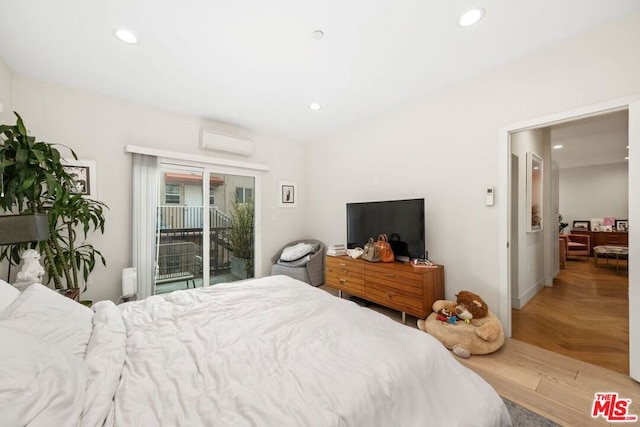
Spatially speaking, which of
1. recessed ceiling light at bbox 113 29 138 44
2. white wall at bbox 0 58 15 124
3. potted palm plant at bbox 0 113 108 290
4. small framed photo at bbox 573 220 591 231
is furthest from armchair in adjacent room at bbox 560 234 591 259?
white wall at bbox 0 58 15 124

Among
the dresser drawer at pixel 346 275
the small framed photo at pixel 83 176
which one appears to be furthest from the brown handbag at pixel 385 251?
the small framed photo at pixel 83 176

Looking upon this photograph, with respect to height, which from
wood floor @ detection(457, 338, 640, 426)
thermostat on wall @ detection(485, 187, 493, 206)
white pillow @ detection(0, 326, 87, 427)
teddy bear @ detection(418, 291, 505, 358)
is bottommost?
wood floor @ detection(457, 338, 640, 426)

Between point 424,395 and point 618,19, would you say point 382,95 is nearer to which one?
point 618,19

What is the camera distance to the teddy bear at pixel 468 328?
84.8 inches

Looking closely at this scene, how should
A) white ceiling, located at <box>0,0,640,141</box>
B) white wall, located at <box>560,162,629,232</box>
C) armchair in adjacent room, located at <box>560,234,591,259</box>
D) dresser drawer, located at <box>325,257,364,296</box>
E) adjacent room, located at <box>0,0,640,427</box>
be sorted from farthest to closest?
white wall, located at <box>560,162,629,232</box> < armchair in adjacent room, located at <box>560,234,591,259</box> < dresser drawer, located at <box>325,257,364,296</box> < white ceiling, located at <box>0,0,640,141</box> < adjacent room, located at <box>0,0,640,427</box>

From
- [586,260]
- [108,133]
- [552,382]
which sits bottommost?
[552,382]

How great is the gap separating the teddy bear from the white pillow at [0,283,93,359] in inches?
98.0

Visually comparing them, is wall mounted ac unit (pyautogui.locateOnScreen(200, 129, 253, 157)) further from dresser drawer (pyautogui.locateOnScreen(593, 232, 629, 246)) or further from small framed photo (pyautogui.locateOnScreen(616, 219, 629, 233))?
small framed photo (pyautogui.locateOnScreen(616, 219, 629, 233))

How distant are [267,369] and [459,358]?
6.10ft

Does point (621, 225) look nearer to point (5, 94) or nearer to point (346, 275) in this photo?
point (346, 275)

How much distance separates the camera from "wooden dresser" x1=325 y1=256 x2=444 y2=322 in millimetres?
2590

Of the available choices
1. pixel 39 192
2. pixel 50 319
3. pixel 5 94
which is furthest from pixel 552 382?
pixel 5 94

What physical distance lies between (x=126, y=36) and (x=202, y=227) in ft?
7.75

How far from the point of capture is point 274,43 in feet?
6.80
